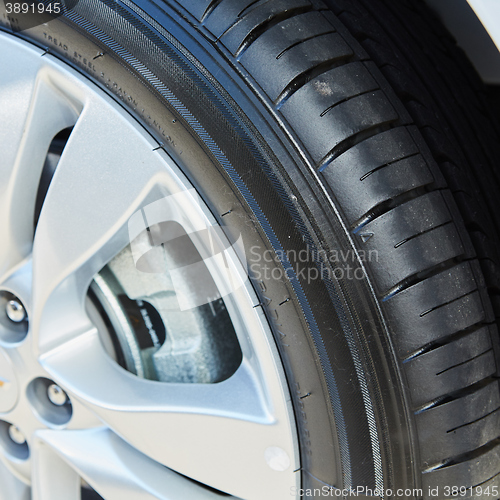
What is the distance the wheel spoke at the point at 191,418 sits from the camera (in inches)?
33.6

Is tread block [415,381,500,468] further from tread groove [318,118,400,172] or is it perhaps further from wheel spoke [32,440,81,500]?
wheel spoke [32,440,81,500]

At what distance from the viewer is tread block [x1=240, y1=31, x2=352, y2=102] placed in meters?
0.72

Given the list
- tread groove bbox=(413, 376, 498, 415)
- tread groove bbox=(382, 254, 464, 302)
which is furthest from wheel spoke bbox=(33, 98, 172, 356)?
tread groove bbox=(413, 376, 498, 415)

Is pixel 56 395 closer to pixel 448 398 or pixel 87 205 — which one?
pixel 87 205

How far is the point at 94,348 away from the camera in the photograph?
3.40 feet

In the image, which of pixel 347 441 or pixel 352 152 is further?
pixel 347 441

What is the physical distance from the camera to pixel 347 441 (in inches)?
32.3

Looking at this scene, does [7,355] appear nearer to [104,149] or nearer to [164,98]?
[104,149]

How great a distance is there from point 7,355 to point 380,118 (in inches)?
32.7

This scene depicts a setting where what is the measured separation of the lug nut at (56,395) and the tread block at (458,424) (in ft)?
2.28

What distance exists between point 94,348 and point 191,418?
26cm

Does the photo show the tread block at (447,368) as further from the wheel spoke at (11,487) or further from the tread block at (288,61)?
the wheel spoke at (11,487)

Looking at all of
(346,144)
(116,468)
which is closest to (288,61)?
(346,144)

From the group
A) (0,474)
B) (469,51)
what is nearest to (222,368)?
(0,474)
